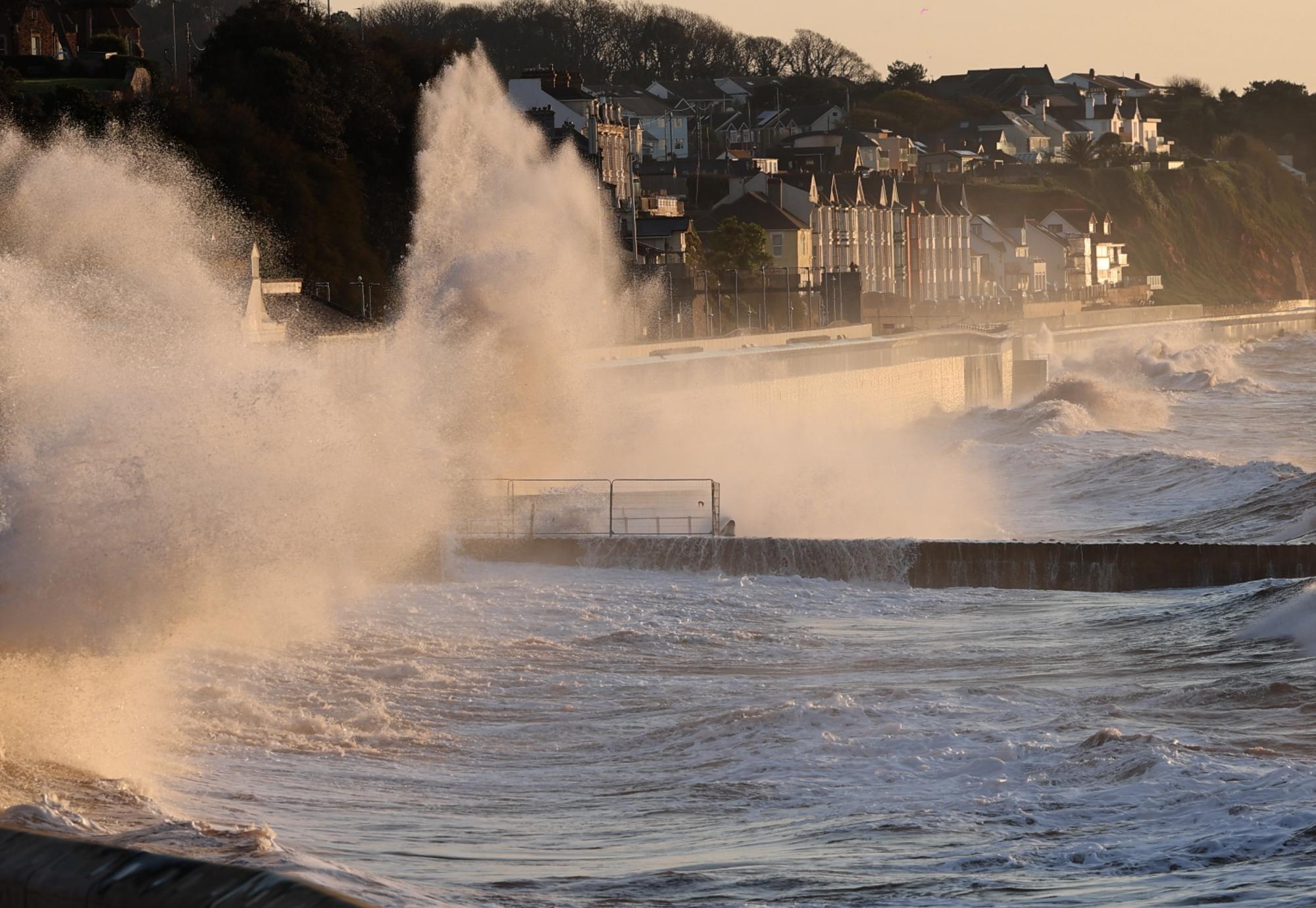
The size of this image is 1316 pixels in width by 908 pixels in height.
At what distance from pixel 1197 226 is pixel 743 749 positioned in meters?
150

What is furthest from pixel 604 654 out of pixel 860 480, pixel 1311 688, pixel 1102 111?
pixel 1102 111

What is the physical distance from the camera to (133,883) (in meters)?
6.55

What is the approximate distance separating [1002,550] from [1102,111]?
16210 centimetres

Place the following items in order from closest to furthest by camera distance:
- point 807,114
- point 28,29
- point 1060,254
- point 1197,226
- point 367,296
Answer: point 367,296 < point 28,29 < point 1060,254 < point 807,114 < point 1197,226

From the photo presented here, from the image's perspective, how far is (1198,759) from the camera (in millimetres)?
12320

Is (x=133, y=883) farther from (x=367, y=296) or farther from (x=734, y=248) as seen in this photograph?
(x=734, y=248)

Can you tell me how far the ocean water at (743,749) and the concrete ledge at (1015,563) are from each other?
374mm

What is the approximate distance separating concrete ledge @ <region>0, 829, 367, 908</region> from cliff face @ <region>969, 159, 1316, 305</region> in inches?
5332

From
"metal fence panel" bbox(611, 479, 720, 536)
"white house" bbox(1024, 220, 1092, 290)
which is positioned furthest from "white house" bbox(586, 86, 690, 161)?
"metal fence panel" bbox(611, 479, 720, 536)

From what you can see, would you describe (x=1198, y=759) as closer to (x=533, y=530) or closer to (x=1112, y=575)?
(x=1112, y=575)

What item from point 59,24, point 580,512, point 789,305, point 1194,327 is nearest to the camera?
point 580,512

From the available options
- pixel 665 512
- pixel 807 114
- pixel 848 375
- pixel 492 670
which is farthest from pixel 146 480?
pixel 807 114

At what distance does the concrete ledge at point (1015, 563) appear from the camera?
20.9 metres

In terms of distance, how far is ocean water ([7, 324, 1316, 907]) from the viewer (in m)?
9.87
